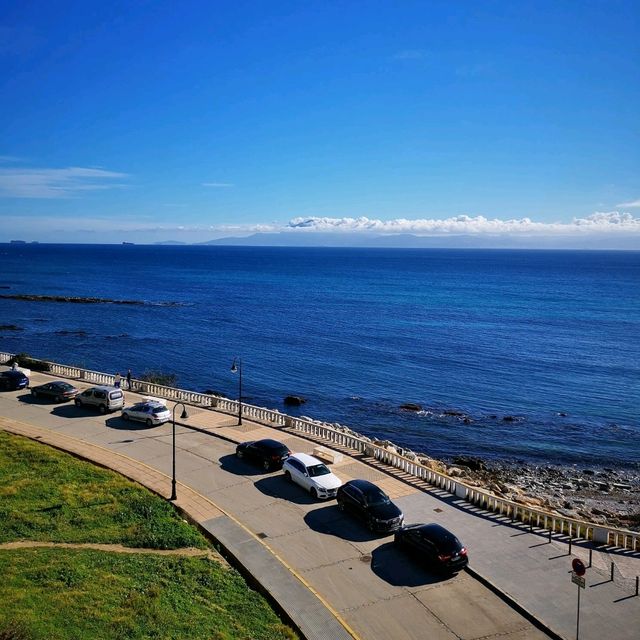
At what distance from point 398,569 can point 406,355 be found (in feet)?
179

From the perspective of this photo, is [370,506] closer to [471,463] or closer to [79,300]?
[471,463]

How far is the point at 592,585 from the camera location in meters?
18.8

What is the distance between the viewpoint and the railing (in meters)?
21.7

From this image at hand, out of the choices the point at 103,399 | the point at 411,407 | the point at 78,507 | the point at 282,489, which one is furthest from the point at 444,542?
the point at 411,407

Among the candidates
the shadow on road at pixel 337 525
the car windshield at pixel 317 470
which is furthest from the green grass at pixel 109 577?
the car windshield at pixel 317 470

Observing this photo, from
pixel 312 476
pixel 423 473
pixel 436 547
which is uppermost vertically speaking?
pixel 436 547

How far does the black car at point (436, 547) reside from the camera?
19.0m

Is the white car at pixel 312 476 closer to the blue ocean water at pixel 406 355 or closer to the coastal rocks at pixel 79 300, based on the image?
the blue ocean water at pixel 406 355

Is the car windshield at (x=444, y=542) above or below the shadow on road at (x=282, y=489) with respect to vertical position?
above

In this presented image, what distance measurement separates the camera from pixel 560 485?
3616cm

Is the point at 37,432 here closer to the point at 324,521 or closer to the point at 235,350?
the point at 324,521

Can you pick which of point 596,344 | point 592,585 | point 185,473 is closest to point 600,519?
point 592,585

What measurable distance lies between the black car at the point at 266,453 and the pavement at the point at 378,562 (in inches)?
19.8

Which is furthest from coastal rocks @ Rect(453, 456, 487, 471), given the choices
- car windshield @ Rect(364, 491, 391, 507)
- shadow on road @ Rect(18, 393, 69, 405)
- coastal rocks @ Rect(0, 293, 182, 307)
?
coastal rocks @ Rect(0, 293, 182, 307)
